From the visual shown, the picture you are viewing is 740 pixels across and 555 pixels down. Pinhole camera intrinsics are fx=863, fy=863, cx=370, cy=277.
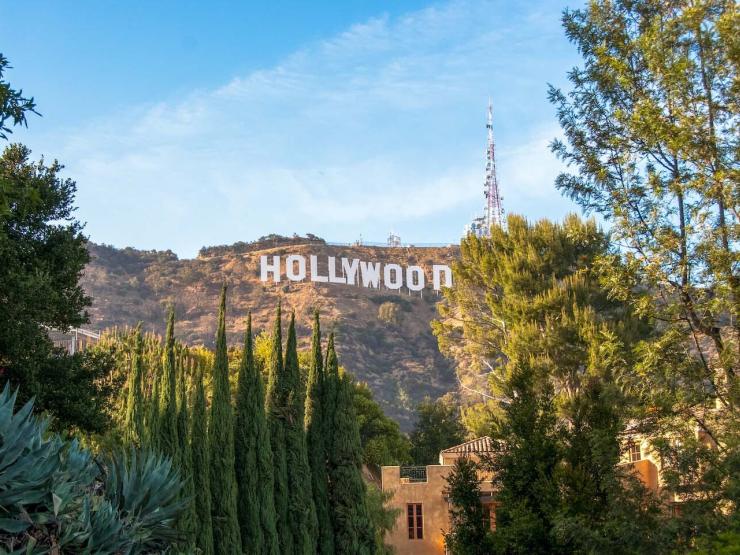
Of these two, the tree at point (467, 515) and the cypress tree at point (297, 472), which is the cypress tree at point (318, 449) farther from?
the tree at point (467, 515)

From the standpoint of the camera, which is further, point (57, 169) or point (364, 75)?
point (364, 75)

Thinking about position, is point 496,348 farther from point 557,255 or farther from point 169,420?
point 169,420

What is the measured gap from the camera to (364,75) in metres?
43.9

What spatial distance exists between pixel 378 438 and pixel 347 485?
22.0 m

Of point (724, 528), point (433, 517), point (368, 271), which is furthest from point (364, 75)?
point (368, 271)

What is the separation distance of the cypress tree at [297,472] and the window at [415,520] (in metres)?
10.5

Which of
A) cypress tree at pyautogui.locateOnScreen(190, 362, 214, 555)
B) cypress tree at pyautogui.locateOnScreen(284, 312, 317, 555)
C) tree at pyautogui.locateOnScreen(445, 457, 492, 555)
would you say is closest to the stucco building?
tree at pyautogui.locateOnScreen(445, 457, 492, 555)

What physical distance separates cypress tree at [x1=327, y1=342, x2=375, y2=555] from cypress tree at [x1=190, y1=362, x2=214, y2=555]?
3.82 m

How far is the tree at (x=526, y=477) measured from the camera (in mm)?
18531

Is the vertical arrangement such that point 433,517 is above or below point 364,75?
below

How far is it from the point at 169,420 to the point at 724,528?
380 inches

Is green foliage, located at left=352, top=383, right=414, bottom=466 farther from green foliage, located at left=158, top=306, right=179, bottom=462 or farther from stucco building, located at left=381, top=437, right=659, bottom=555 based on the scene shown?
green foliage, located at left=158, top=306, right=179, bottom=462

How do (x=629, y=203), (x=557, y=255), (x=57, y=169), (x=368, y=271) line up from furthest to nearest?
(x=368, y=271) → (x=557, y=255) → (x=57, y=169) → (x=629, y=203)

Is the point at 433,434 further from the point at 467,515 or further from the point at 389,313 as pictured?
the point at 389,313
